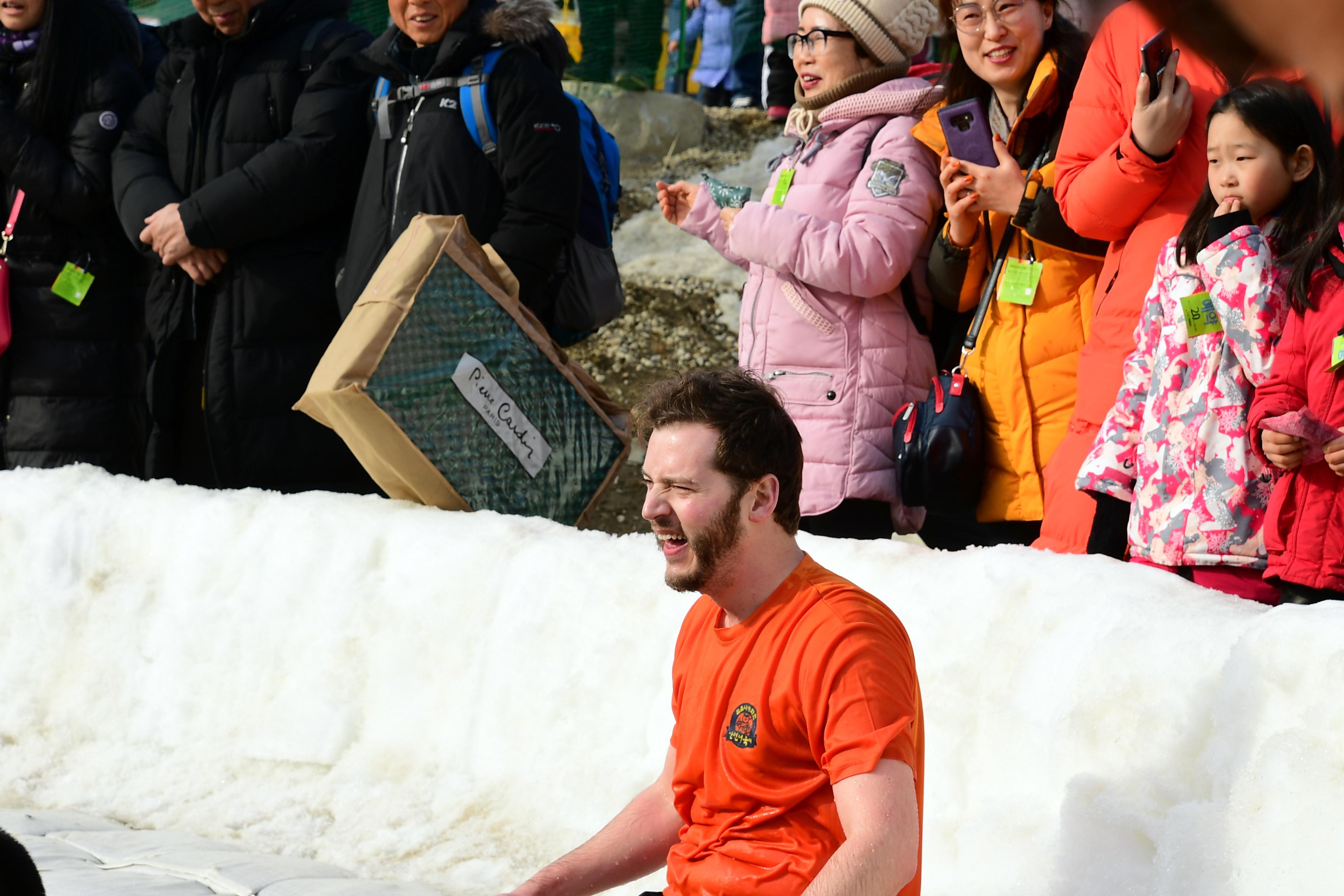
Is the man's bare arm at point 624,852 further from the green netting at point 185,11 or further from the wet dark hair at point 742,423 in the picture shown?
the green netting at point 185,11

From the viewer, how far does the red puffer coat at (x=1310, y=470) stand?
268 centimetres

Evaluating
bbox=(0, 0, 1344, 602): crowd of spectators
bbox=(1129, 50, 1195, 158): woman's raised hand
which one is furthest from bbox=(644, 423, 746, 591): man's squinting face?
bbox=(1129, 50, 1195, 158): woman's raised hand

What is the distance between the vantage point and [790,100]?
31.9ft

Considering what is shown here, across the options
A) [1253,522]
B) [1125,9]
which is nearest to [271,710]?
[1253,522]

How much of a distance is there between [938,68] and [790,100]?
5449 millimetres

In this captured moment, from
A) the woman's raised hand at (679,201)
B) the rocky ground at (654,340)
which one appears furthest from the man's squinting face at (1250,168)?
the rocky ground at (654,340)

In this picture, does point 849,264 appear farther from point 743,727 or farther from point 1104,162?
point 743,727

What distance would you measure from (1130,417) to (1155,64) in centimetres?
74

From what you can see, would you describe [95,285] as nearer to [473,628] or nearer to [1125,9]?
[473,628]

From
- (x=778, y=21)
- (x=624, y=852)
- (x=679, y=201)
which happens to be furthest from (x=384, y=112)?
(x=778, y=21)

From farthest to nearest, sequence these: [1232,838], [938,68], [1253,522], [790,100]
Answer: [790,100], [938,68], [1253,522], [1232,838]

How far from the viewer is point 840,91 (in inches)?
157

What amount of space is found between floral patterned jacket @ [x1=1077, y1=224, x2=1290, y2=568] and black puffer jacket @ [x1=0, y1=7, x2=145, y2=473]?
3459mm

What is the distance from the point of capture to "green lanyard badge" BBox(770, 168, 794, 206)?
402 centimetres
